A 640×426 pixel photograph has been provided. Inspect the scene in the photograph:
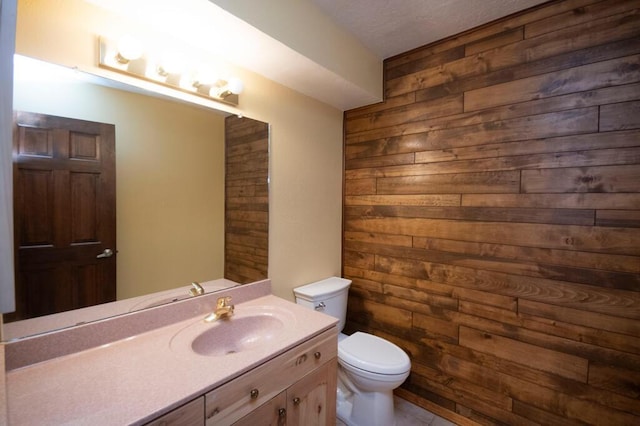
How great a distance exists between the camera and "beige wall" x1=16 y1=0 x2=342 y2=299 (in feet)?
5.28

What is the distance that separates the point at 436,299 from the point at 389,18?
180cm

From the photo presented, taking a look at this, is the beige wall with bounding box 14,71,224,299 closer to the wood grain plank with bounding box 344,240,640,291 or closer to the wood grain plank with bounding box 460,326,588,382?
the wood grain plank with bounding box 344,240,640,291

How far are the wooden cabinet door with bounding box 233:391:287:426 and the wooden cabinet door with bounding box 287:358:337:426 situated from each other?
0.10 ft

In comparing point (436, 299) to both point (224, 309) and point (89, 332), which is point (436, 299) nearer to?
point (224, 309)

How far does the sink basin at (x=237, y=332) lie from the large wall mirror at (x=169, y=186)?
22cm

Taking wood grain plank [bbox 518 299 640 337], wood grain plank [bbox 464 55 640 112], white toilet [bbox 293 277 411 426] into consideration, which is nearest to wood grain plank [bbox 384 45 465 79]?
wood grain plank [bbox 464 55 640 112]

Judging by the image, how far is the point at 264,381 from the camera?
1.01 meters

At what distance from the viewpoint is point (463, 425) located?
1.71m

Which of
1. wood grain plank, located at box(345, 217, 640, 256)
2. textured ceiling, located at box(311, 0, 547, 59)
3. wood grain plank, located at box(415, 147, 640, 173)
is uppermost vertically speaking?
textured ceiling, located at box(311, 0, 547, 59)

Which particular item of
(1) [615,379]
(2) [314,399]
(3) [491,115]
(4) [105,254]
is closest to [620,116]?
(3) [491,115]

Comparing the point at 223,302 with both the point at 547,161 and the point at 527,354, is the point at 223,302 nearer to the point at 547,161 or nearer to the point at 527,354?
the point at 527,354

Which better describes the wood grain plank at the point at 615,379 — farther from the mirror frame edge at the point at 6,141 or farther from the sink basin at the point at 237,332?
the mirror frame edge at the point at 6,141

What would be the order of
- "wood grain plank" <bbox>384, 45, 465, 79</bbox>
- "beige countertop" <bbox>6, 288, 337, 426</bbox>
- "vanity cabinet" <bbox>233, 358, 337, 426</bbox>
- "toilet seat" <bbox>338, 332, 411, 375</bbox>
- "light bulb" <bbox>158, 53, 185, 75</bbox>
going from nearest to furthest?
"beige countertop" <bbox>6, 288, 337, 426</bbox>, "vanity cabinet" <bbox>233, 358, 337, 426</bbox>, "light bulb" <bbox>158, 53, 185, 75</bbox>, "toilet seat" <bbox>338, 332, 411, 375</bbox>, "wood grain plank" <bbox>384, 45, 465, 79</bbox>

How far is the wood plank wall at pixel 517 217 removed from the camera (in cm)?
130
